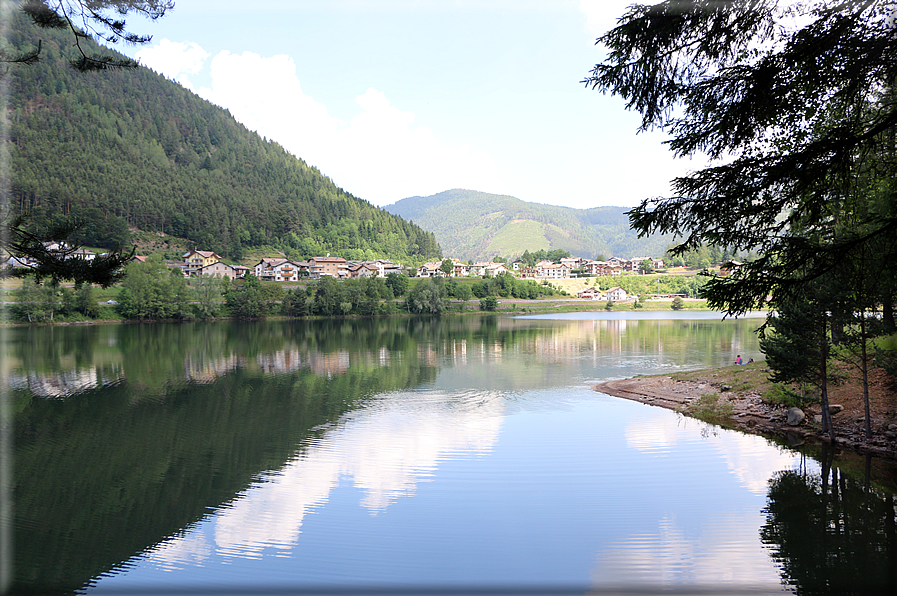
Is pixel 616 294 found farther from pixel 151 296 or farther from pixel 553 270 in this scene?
pixel 151 296

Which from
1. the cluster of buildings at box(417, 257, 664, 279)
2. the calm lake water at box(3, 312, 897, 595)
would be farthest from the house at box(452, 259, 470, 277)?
the calm lake water at box(3, 312, 897, 595)

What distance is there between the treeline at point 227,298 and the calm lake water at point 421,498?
44723 millimetres

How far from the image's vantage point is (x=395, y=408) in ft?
61.4

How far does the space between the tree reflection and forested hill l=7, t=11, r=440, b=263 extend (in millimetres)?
92618

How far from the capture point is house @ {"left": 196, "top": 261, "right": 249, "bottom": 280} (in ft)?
305

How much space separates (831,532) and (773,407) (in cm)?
848

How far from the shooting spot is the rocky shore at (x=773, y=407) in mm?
12852

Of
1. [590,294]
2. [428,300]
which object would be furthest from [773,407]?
[590,294]

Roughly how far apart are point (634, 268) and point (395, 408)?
137079mm

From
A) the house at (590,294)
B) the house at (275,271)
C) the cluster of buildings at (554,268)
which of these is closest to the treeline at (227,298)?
the house at (275,271)

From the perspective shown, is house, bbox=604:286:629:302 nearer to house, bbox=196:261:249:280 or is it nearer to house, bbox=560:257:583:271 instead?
house, bbox=560:257:583:271

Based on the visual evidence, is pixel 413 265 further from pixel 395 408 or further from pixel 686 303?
pixel 395 408

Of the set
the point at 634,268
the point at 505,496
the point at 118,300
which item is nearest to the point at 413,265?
the point at 634,268

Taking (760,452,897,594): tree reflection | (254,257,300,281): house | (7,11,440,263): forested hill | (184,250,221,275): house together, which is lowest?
(760,452,897,594): tree reflection
